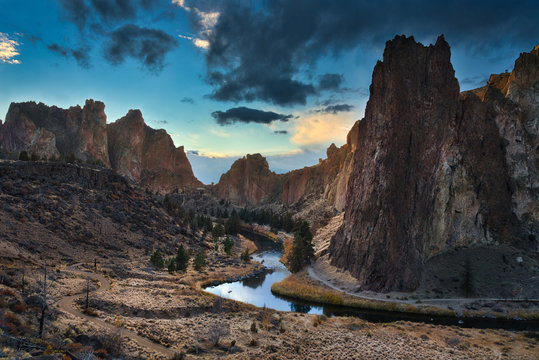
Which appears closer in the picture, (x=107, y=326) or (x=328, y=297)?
(x=107, y=326)

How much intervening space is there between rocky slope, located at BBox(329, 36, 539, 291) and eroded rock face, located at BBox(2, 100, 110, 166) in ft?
374

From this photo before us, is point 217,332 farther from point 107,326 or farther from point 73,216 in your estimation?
point 73,216

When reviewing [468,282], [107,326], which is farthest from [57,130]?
[468,282]

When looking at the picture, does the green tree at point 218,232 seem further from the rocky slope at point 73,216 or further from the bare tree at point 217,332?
the bare tree at point 217,332

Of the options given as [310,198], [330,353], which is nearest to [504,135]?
[330,353]

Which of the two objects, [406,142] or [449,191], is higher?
[406,142]

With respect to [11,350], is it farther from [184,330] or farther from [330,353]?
[330,353]

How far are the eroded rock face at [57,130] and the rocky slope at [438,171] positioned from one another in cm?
11407

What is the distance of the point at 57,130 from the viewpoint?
172875 mm

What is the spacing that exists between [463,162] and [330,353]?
45.9 m

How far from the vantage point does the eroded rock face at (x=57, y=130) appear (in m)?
154

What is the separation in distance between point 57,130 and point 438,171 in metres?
173

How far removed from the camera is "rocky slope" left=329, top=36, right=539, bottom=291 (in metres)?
58.6

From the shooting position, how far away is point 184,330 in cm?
3341
